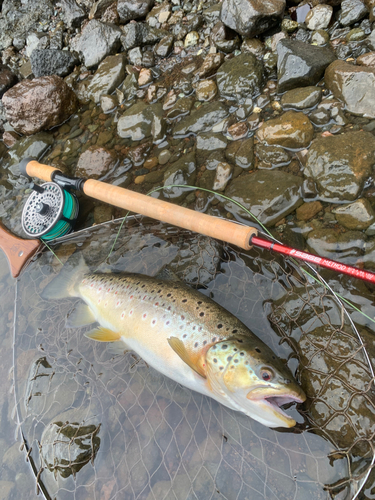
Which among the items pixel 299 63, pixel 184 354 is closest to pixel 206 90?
pixel 299 63

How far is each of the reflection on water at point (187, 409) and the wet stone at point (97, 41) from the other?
3256 millimetres

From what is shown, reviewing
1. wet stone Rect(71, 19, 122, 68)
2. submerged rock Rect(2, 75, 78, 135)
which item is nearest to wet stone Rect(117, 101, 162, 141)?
submerged rock Rect(2, 75, 78, 135)

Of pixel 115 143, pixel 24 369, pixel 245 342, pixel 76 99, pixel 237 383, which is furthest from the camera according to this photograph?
pixel 76 99

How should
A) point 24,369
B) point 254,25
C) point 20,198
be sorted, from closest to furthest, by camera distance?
point 24,369
point 254,25
point 20,198

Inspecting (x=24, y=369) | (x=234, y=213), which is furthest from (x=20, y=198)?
(x=234, y=213)

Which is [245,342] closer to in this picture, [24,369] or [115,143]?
[24,369]

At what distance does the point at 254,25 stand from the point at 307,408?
391 centimetres

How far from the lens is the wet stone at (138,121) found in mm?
3896

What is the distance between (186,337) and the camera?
2186 millimetres

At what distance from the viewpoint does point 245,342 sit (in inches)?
78.8

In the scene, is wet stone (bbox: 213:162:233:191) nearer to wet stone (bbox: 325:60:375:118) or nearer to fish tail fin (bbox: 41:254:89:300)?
wet stone (bbox: 325:60:375:118)

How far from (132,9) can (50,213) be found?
11.6 feet

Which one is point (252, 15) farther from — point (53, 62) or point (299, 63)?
point (53, 62)

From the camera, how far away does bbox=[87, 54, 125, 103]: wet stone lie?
→ 14.6ft
